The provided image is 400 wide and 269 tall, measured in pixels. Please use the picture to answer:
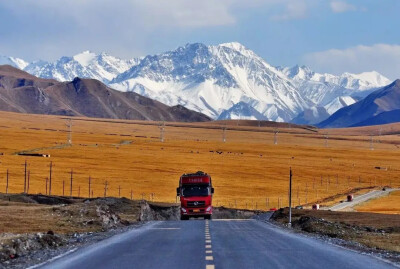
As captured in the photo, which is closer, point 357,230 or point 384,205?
point 357,230

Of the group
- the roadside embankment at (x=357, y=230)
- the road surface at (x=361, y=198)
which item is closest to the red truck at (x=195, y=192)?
the roadside embankment at (x=357, y=230)

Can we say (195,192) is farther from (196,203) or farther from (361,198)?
(361,198)

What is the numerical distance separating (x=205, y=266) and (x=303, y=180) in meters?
136

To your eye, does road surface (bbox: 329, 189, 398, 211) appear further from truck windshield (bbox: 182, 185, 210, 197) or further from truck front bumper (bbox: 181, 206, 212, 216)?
truck windshield (bbox: 182, 185, 210, 197)

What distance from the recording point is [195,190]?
66.8 m

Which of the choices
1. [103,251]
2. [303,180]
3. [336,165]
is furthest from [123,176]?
[103,251]

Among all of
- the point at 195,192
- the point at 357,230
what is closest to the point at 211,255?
the point at 357,230

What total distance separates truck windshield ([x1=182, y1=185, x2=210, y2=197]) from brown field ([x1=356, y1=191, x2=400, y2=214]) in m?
33.6

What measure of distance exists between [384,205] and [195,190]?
48.2 meters

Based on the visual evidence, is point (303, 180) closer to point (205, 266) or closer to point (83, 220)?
point (83, 220)

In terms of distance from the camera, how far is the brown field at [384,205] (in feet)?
318

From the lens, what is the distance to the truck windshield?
66.6m

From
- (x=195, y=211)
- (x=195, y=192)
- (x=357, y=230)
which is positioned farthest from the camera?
(x=195, y=211)

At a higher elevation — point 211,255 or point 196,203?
point 211,255
